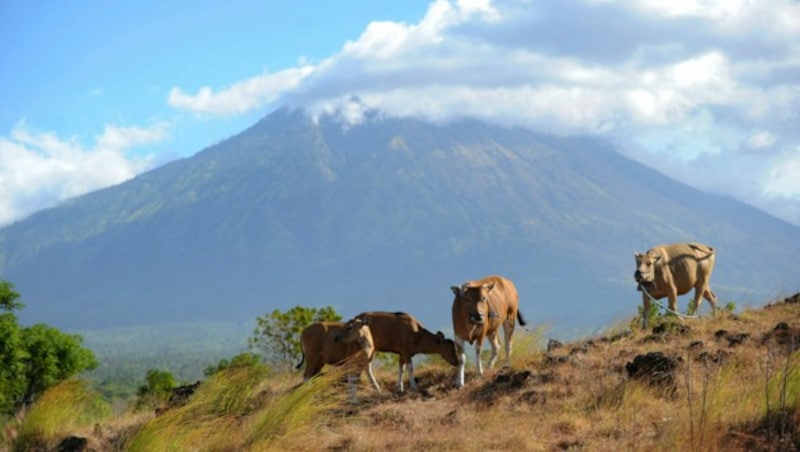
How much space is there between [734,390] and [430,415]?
4.34 m

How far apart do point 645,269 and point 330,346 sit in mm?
7035

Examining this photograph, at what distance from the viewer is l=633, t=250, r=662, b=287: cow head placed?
19828 millimetres

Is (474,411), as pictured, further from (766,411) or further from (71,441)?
(71,441)

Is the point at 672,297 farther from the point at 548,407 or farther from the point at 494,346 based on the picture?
the point at 548,407

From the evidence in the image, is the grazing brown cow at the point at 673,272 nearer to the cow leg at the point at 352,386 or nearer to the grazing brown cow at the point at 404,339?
the grazing brown cow at the point at 404,339

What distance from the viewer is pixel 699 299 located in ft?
72.1

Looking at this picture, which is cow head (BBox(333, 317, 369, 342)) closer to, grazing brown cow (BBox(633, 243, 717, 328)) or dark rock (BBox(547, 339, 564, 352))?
dark rock (BBox(547, 339, 564, 352))

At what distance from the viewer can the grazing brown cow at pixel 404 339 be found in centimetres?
1738

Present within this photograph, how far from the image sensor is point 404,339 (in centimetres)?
1738

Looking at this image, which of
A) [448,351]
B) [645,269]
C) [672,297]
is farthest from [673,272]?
[448,351]

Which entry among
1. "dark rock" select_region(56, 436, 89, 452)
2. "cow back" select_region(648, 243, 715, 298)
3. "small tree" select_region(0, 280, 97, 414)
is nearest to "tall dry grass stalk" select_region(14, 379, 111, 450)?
"dark rock" select_region(56, 436, 89, 452)

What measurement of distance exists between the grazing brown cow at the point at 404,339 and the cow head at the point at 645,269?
15.1ft

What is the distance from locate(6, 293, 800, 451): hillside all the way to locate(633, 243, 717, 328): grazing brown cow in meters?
2.26

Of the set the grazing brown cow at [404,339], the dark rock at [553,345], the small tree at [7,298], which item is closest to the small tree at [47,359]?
the small tree at [7,298]
